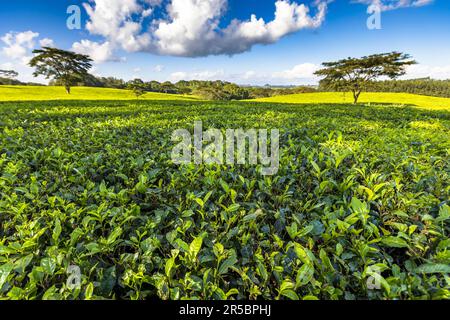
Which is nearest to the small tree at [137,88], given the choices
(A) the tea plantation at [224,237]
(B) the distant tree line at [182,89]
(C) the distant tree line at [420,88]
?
(B) the distant tree line at [182,89]

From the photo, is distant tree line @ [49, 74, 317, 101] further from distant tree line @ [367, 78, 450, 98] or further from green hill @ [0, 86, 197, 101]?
distant tree line @ [367, 78, 450, 98]

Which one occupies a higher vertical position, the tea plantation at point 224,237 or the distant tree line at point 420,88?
the distant tree line at point 420,88

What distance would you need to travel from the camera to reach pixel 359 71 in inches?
1693

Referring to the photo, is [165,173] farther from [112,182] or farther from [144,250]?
[144,250]

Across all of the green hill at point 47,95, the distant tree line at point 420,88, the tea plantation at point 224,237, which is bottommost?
the tea plantation at point 224,237

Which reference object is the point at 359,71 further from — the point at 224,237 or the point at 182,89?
the point at 182,89

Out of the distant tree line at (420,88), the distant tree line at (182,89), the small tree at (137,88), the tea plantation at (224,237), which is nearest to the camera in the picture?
the tea plantation at (224,237)

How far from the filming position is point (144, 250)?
1652mm

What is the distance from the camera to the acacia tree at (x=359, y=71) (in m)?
39.7

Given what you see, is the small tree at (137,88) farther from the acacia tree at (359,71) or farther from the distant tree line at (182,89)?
the acacia tree at (359,71)

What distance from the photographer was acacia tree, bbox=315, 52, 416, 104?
39.7 m

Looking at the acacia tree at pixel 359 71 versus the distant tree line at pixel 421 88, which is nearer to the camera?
the acacia tree at pixel 359 71

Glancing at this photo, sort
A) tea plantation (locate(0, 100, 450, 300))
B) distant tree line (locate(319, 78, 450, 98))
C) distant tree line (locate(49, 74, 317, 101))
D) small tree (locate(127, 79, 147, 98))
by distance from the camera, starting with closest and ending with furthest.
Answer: tea plantation (locate(0, 100, 450, 300))
small tree (locate(127, 79, 147, 98))
distant tree line (locate(49, 74, 317, 101))
distant tree line (locate(319, 78, 450, 98))

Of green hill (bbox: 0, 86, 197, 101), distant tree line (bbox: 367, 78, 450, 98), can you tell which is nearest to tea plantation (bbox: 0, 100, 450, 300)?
green hill (bbox: 0, 86, 197, 101)
